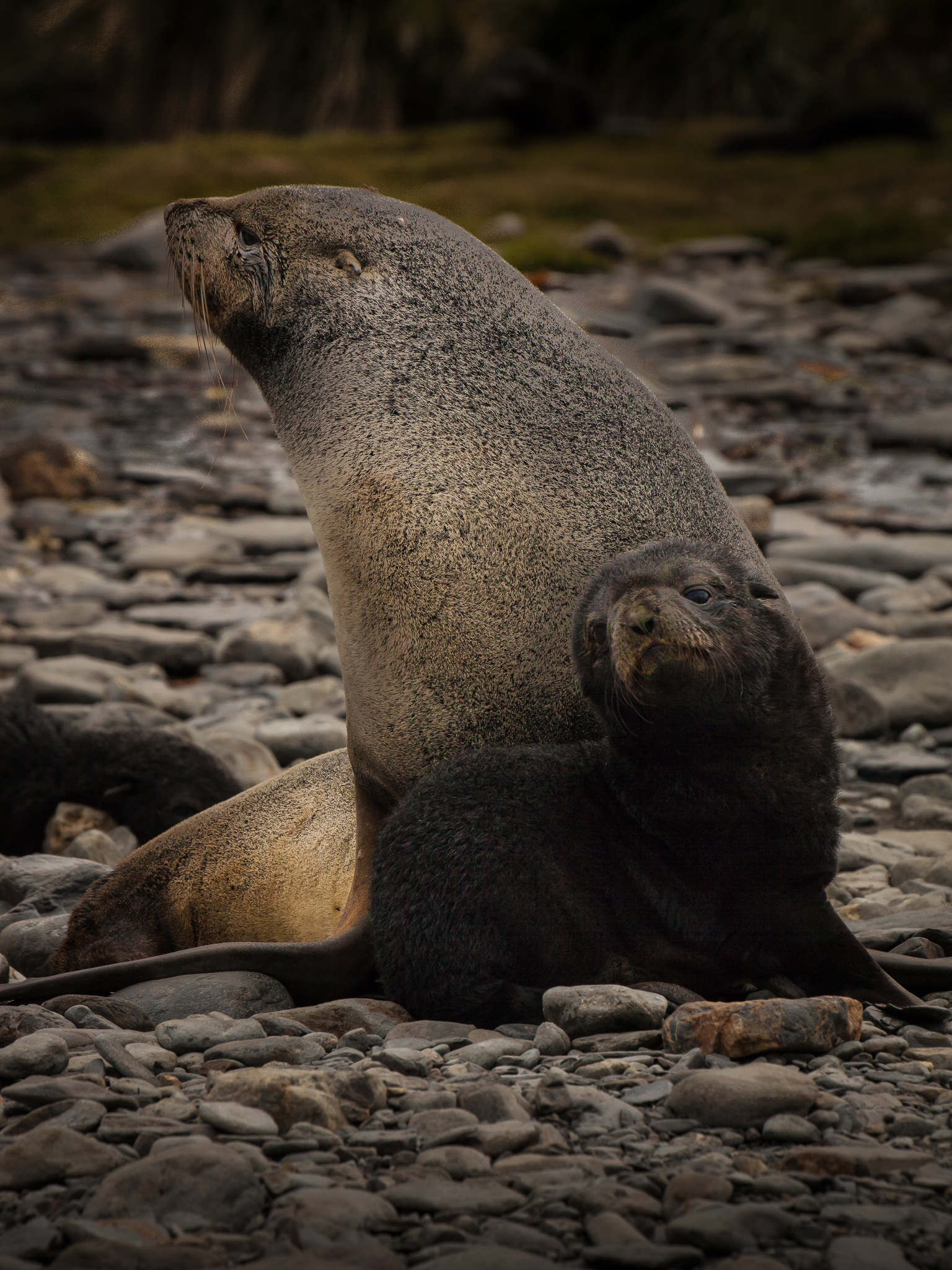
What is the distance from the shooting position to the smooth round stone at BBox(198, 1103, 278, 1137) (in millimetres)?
2623

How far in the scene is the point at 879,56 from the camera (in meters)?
32.5

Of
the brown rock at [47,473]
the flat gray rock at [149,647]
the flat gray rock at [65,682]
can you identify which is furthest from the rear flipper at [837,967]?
the brown rock at [47,473]

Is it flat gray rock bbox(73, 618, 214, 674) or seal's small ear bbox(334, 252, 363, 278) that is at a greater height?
seal's small ear bbox(334, 252, 363, 278)

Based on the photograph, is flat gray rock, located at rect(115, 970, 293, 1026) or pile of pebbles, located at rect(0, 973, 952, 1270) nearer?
pile of pebbles, located at rect(0, 973, 952, 1270)

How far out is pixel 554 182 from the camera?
24656 mm

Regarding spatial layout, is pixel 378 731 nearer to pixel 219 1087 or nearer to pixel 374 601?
pixel 374 601

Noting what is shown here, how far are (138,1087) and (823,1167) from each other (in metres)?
1.24

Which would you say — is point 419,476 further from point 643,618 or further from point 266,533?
point 266,533

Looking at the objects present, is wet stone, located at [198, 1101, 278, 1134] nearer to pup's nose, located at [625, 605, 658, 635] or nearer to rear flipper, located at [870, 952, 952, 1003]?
pup's nose, located at [625, 605, 658, 635]

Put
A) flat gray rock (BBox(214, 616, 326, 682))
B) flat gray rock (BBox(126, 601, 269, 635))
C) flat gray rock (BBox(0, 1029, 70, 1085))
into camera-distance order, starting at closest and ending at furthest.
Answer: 1. flat gray rock (BBox(0, 1029, 70, 1085))
2. flat gray rock (BBox(214, 616, 326, 682))
3. flat gray rock (BBox(126, 601, 269, 635))

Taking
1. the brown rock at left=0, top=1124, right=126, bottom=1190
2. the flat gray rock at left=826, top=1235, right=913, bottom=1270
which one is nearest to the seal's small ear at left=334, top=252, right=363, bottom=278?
the brown rock at left=0, top=1124, right=126, bottom=1190

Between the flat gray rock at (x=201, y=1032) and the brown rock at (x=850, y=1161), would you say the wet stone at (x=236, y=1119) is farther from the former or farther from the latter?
the brown rock at (x=850, y=1161)

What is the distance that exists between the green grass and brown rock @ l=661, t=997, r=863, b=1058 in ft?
54.9

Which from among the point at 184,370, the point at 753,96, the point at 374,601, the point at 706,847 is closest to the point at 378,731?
the point at 374,601
